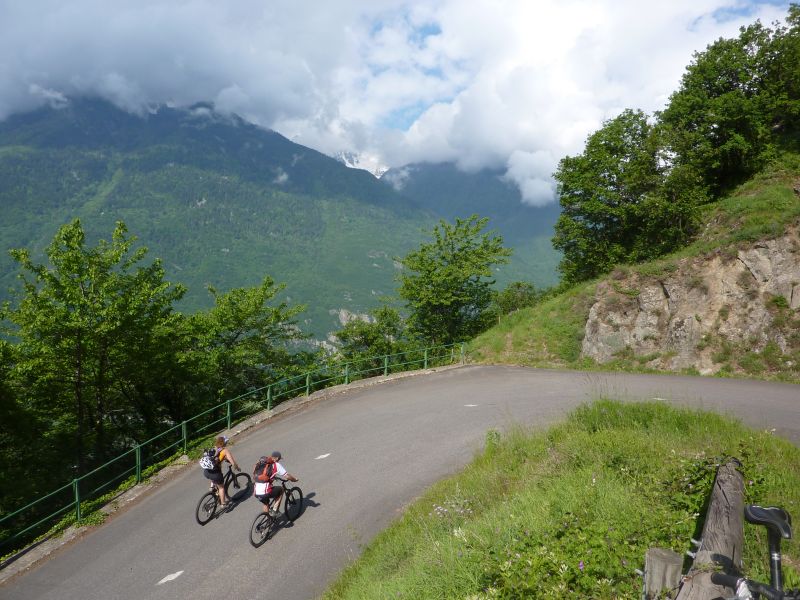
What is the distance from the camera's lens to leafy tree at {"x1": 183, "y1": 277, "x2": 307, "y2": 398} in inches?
942

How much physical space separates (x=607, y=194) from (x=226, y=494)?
25.3 metres

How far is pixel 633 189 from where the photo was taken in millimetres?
25688

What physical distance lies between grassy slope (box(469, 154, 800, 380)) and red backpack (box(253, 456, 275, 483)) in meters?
14.0

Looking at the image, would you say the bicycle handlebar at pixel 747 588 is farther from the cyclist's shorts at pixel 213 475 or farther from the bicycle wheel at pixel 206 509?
the bicycle wheel at pixel 206 509

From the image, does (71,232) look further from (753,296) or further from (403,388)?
(753,296)

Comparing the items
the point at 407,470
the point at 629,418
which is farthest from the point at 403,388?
the point at 629,418

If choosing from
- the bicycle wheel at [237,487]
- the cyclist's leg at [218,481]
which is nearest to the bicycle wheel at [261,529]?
the cyclist's leg at [218,481]

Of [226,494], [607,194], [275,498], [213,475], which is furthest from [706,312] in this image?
[213,475]

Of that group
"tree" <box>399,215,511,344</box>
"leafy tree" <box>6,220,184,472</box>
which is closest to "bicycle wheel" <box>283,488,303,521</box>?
"leafy tree" <box>6,220,184,472</box>

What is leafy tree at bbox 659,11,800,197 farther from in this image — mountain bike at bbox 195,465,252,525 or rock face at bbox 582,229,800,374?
mountain bike at bbox 195,465,252,525

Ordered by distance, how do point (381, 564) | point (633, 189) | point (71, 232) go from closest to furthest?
point (381, 564)
point (71, 232)
point (633, 189)

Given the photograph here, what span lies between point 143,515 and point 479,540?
9955 millimetres

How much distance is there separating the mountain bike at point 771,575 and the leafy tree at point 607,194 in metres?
24.2

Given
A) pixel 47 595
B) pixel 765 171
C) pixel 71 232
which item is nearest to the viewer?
pixel 47 595
